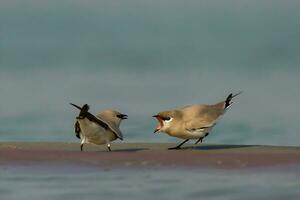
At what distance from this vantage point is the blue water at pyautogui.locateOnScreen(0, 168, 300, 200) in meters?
9.30

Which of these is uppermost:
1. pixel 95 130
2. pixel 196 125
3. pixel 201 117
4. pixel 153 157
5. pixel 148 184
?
pixel 201 117

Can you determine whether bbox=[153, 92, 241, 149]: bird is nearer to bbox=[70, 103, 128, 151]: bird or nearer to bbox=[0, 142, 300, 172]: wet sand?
bbox=[0, 142, 300, 172]: wet sand

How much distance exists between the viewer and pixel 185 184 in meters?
10.0

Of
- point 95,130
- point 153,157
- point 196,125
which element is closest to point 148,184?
point 153,157

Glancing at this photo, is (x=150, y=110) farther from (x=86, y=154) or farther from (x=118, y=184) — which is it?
(x=118, y=184)

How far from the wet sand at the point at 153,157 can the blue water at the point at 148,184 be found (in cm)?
43

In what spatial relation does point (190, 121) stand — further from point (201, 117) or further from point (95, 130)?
point (95, 130)

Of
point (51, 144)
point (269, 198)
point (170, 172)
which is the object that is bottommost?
point (269, 198)

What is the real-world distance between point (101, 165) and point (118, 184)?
4.54 ft

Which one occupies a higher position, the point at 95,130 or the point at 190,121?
the point at 190,121

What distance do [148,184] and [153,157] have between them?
2005 mm

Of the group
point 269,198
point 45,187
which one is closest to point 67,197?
point 45,187

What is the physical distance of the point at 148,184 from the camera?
10.0 m

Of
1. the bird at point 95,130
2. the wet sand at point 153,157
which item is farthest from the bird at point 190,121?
the bird at point 95,130
